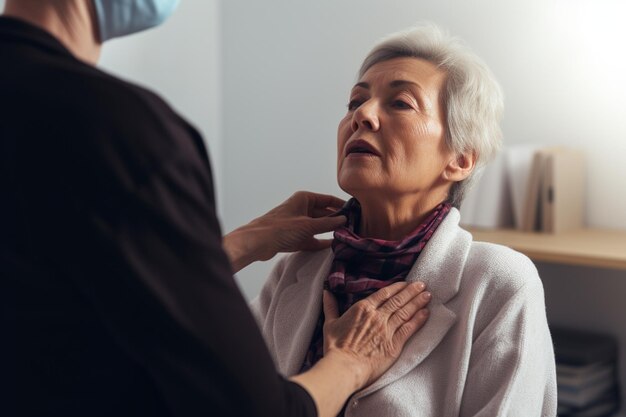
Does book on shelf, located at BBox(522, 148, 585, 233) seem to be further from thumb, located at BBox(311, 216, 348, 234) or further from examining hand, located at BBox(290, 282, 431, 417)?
examining hand, located at BBox(290, 282, 431, 417)

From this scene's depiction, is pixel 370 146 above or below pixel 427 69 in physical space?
below

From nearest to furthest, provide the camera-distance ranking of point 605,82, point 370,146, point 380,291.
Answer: point 380,291
point 370,146
point 605,82

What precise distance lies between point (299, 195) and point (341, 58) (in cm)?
182

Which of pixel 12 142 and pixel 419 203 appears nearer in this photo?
pixel 12 142

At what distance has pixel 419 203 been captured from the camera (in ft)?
5.85

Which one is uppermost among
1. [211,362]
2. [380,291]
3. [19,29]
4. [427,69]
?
[19,29]

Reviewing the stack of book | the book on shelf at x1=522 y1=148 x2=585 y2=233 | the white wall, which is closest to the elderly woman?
the book on shelf at x1=522 y1=148 x2=585 y2=233

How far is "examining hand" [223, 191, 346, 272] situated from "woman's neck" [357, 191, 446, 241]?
75 mm

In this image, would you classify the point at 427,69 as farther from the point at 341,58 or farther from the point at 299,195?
the point at 341,58

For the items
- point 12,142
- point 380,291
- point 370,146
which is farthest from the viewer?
point 370,146

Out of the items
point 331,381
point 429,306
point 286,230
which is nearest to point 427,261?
point 429,306

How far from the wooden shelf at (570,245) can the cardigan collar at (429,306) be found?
0.99m

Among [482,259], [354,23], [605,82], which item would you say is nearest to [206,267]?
[482,259]

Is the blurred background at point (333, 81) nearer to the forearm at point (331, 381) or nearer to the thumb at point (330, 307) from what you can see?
the thumb at point (330, 307)
